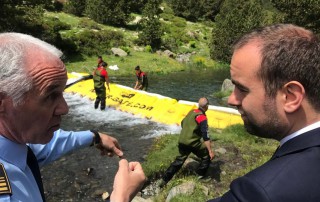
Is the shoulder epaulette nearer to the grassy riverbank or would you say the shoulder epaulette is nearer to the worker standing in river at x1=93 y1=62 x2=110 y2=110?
the grassy riverbank

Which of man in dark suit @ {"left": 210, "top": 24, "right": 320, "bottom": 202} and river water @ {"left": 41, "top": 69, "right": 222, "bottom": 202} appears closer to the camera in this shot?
man in dark suit @ {"left": 210, "top": 24, "right": 320, "bottom": 202}

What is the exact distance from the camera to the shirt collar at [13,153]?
2074 mm

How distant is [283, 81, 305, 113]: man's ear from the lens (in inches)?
83.2

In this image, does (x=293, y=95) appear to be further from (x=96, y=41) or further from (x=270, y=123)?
(x=96, y=41)

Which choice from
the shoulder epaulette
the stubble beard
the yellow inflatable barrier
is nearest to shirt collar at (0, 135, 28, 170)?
the shoulder epaulette

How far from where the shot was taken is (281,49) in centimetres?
213

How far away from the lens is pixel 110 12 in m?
50.9

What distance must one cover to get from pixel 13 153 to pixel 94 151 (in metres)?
9.89

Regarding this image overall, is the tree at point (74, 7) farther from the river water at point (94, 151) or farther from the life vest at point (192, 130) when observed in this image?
the life vest at point (192, 130)

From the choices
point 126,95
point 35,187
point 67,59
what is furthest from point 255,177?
point 67,59

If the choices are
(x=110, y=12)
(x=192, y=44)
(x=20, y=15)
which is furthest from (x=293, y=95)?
(x=110, y=12)

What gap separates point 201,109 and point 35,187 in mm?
7343

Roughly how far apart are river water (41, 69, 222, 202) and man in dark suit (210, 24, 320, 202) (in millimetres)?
7344

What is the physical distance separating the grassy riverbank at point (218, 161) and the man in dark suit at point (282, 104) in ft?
18.8
